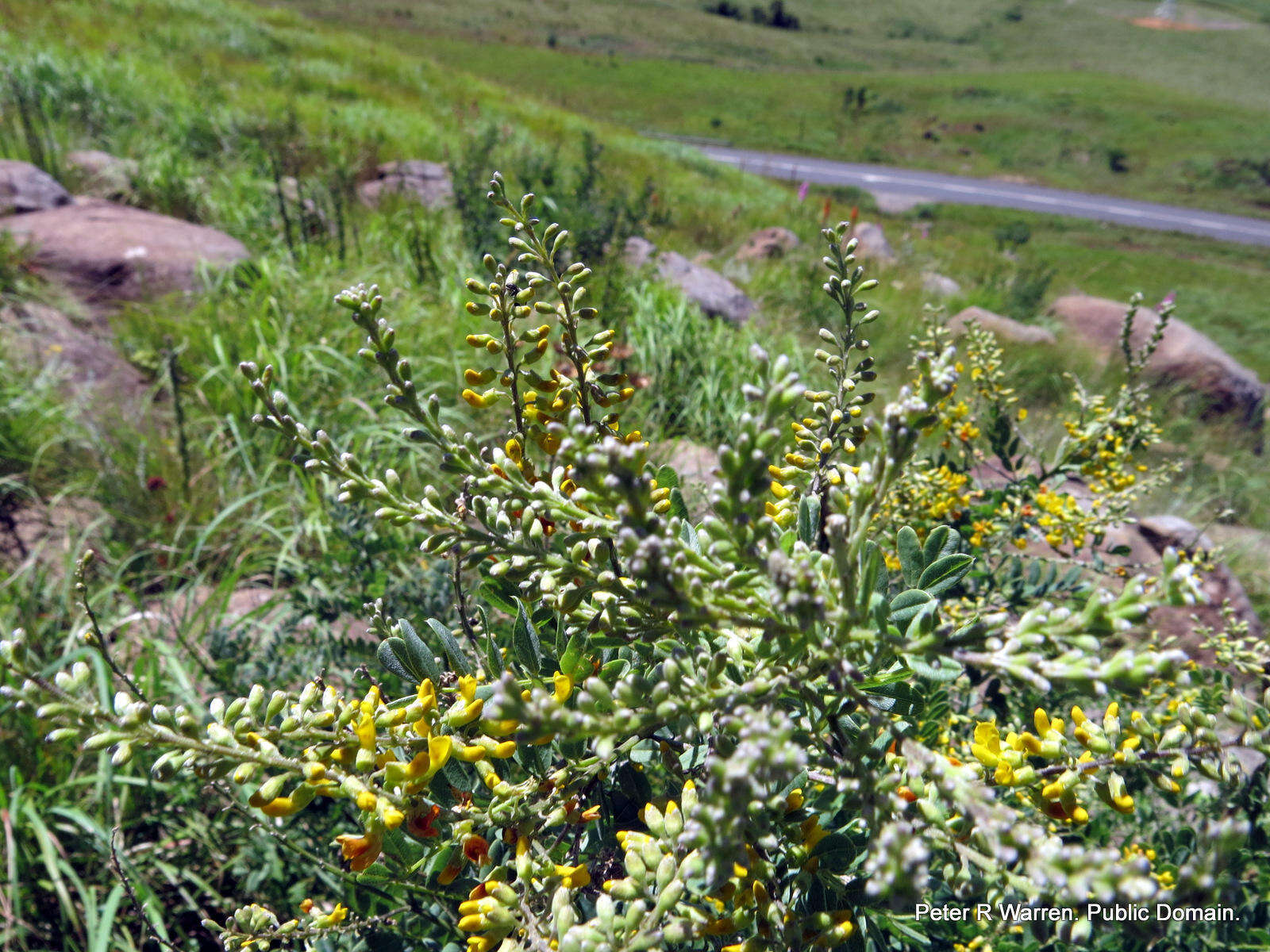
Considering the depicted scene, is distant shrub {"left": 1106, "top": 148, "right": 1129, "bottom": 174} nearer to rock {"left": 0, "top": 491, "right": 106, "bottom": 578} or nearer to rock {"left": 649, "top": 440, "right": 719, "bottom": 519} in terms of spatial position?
rock {"left": 649, "top": 440, "right": 719, "bottom": 519}

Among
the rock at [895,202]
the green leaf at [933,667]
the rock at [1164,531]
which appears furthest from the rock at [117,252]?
the rock at [895,202]

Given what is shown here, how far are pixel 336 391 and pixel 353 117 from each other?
26.4ft

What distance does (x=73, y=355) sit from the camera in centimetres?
402

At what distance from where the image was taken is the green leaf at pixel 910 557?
3.13ft

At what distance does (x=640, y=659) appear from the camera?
101 centimetres

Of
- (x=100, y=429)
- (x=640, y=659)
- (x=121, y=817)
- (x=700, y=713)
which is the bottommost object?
(x=121, y=817)

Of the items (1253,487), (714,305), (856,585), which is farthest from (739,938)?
(1253,487)

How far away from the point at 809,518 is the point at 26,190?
7006mm

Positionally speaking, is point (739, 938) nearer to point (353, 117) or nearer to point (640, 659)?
point (640, 659)

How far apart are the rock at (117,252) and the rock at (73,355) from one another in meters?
0.49

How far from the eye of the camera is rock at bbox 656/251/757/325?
6.61m

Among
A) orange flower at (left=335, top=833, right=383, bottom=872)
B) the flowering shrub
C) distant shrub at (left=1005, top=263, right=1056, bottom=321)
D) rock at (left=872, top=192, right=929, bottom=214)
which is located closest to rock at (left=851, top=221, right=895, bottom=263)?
distant shrub at (left=1005, top=263, right=1056, bottom=321)

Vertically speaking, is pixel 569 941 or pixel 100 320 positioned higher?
pixel 569 941

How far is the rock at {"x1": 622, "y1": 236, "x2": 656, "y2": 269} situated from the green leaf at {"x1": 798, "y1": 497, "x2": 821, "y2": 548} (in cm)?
567
